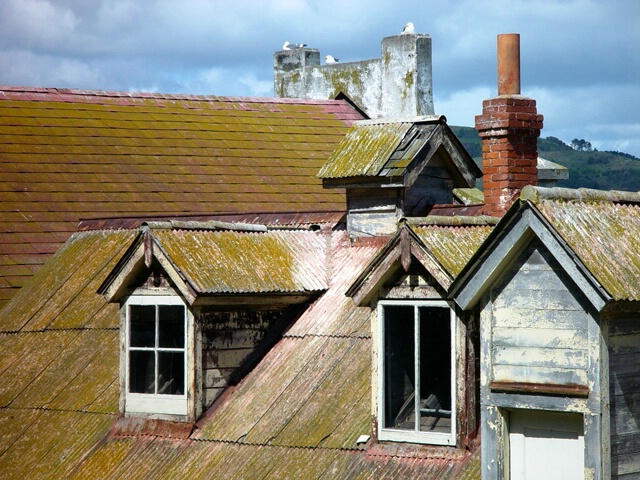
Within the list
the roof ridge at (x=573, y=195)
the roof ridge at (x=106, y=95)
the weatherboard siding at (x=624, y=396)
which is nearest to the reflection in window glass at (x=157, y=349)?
the roof ridge at (x=573, y=195)

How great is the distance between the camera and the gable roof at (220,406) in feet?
39.3

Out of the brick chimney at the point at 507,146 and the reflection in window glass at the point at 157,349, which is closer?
the brick chimney at the point at 507,146

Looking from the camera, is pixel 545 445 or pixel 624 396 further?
pixel 545 445

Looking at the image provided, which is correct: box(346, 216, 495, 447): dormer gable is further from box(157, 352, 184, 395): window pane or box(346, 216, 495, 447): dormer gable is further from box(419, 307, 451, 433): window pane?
box(157, 352, 184, 395): window pane

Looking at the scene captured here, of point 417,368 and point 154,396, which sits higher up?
point 417,368

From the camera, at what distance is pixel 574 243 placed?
9.88 m

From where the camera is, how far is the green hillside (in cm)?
11338

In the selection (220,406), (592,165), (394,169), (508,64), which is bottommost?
(220,406)

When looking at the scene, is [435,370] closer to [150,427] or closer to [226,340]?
[226,340]

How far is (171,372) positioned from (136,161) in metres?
8.87

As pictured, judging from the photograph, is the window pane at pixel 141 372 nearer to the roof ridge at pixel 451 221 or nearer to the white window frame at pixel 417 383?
the white window frame at pixel 417 383

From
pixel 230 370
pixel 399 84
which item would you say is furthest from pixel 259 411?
pixel 399 84

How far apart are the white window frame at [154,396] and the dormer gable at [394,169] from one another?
7.53ft

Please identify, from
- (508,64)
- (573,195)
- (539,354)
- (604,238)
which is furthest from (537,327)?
(508,64)
